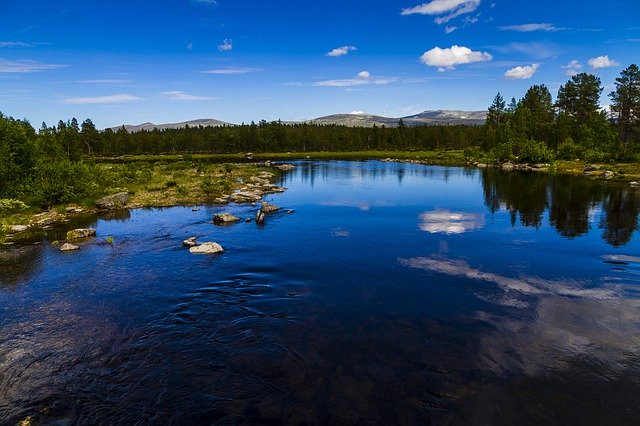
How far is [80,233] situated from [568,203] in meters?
64.3

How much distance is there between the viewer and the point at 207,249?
3484 centimetres

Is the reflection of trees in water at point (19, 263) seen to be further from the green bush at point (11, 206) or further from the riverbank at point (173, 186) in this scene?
the green bush at point (11, 206)

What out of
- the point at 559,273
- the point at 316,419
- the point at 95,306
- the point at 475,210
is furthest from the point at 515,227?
the point at 95,306

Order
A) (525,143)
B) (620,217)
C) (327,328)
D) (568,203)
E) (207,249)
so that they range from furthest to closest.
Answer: (525,143)
(568,203)
(620,217)
(207,249)
(327,328)

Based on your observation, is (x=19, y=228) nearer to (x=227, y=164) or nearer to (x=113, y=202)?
(x=113, y=202)

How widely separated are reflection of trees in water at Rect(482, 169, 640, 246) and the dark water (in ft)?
4.68

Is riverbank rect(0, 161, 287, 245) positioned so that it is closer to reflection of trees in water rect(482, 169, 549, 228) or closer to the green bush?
the green bush

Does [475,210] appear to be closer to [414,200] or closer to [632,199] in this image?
[414,200]

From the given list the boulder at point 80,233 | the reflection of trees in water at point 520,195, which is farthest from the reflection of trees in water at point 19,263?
the reflection of trees in water at point 520,195

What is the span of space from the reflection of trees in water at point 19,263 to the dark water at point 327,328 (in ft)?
0.72

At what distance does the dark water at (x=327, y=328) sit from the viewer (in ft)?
50.8

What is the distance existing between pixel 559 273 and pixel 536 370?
14723mm

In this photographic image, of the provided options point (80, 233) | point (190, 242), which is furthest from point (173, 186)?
point (190, 242)

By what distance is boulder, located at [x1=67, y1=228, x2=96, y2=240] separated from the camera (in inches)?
1554
